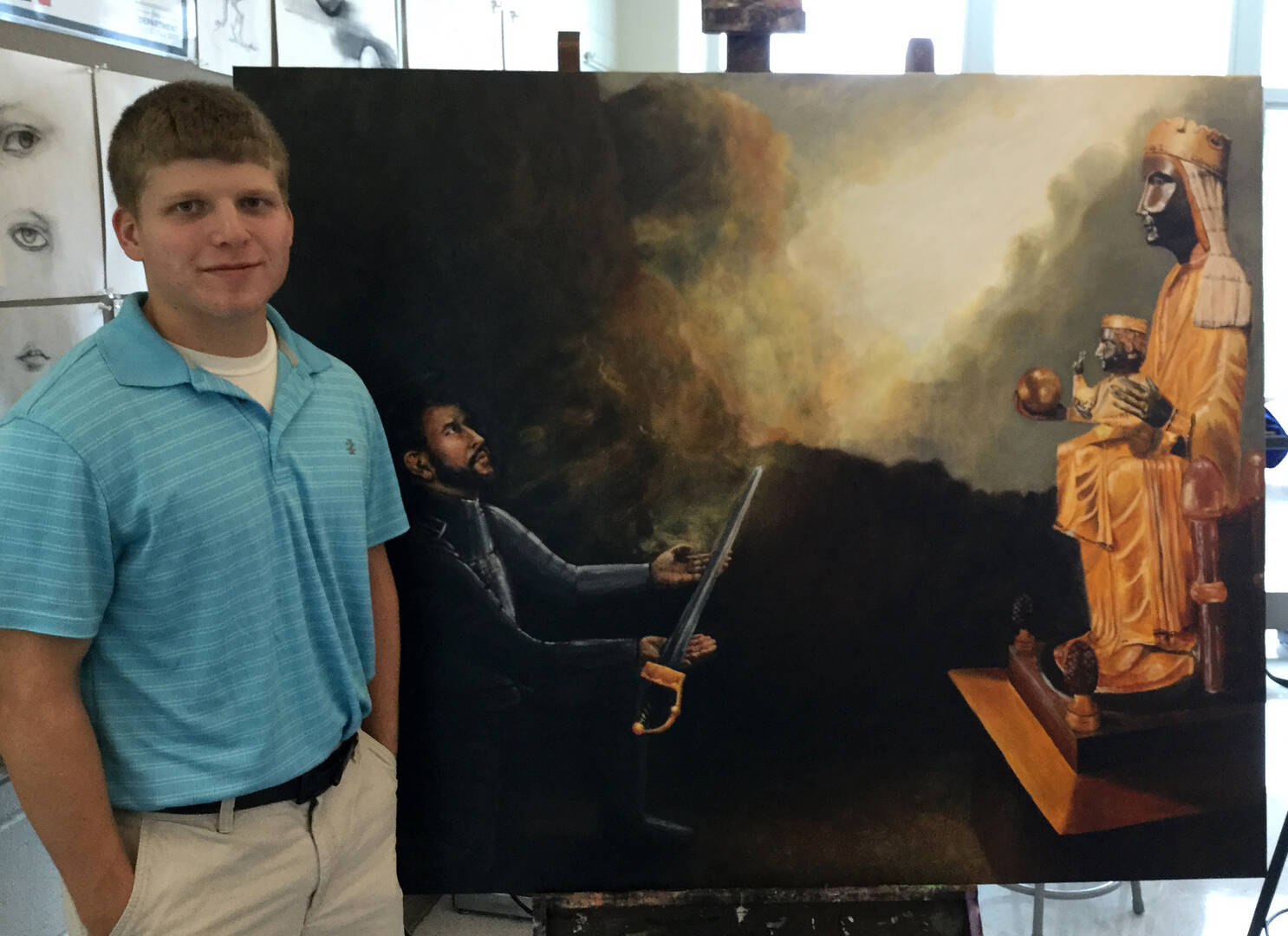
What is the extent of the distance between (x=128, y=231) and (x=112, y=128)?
0.57m

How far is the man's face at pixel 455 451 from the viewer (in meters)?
1.30

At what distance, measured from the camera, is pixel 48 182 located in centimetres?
132

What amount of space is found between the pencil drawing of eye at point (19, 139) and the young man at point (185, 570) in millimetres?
395

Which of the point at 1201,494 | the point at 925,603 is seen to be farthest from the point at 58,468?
the point at 1201,494

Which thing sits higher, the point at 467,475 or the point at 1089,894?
the point at 467,475

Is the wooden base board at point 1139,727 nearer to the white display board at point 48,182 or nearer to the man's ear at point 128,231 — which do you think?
the man's ear at point 128,231

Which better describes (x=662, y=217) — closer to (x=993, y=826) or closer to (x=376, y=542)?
(x=376, y=542)

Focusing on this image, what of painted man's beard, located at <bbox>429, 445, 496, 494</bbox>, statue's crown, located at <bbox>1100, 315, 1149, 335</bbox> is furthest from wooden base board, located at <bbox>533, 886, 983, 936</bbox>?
statue's crown, located at <bbox>1100, 315, 1149, 335</bbox>

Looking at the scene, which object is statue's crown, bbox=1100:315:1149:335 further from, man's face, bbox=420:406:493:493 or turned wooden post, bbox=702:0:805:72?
man's face, bbox=420:406:493:493

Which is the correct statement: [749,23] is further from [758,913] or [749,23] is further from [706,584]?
[758,913]

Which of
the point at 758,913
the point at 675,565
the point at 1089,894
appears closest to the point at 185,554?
the point at 675,565

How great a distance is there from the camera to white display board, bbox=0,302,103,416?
1.27m

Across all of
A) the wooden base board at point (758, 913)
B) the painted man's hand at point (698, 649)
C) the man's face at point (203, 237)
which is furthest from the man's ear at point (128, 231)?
the wooden base board at point (758, 913)

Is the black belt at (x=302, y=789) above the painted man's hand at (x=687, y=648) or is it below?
below
